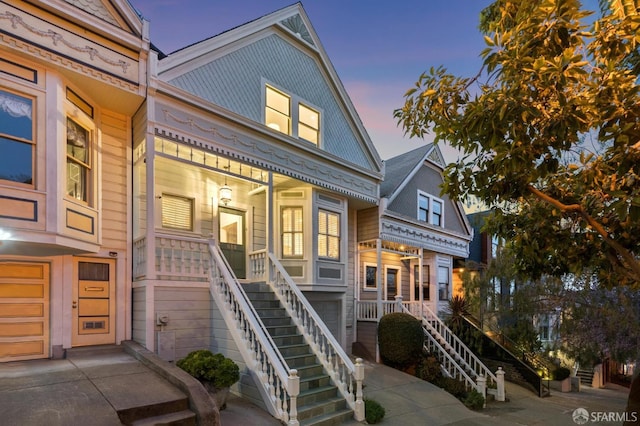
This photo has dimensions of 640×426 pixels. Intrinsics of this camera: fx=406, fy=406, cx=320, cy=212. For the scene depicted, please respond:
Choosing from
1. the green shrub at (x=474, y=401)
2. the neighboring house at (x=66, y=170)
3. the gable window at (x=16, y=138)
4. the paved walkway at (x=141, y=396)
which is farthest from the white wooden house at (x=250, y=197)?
the green shrub at (x=474, y=401)

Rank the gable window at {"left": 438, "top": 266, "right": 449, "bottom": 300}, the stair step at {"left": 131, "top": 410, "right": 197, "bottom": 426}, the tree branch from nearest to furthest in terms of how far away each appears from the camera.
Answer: the tree branch < the stair step at {"left": 131, "top": 410, "right": 197, "bottom": 426} < the gable window at {"left": 438, "top": 266, "right": 449, "bottom": 300}

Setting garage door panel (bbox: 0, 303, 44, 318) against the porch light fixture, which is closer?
garage door panel (bbox: 0, 303, 44, 318)

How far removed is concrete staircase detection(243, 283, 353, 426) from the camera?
7.21 m

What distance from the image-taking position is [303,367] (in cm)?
796

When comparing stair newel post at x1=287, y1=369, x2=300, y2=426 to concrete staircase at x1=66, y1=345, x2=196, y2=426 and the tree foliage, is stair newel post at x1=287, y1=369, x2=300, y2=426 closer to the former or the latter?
concrete staircase at x1=66, y1=345, x2=196, y2=426

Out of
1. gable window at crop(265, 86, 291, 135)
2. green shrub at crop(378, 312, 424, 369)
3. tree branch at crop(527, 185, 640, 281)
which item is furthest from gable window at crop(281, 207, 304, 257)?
tree branch at crop(527, 185, 640, 281)

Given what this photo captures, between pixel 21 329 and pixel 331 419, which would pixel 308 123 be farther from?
pixel 21 329

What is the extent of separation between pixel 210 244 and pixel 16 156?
12.5 ft

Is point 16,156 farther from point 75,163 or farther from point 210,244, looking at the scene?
point 210,244

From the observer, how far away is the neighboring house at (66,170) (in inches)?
252

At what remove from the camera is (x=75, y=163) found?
7.48m

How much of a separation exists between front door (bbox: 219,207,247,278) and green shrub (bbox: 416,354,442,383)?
575 centimetres

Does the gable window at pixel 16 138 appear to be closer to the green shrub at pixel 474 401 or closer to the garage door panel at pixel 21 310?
the garage door panel at pixel 21 310

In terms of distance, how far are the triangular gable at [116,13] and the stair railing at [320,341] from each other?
18.5ft
